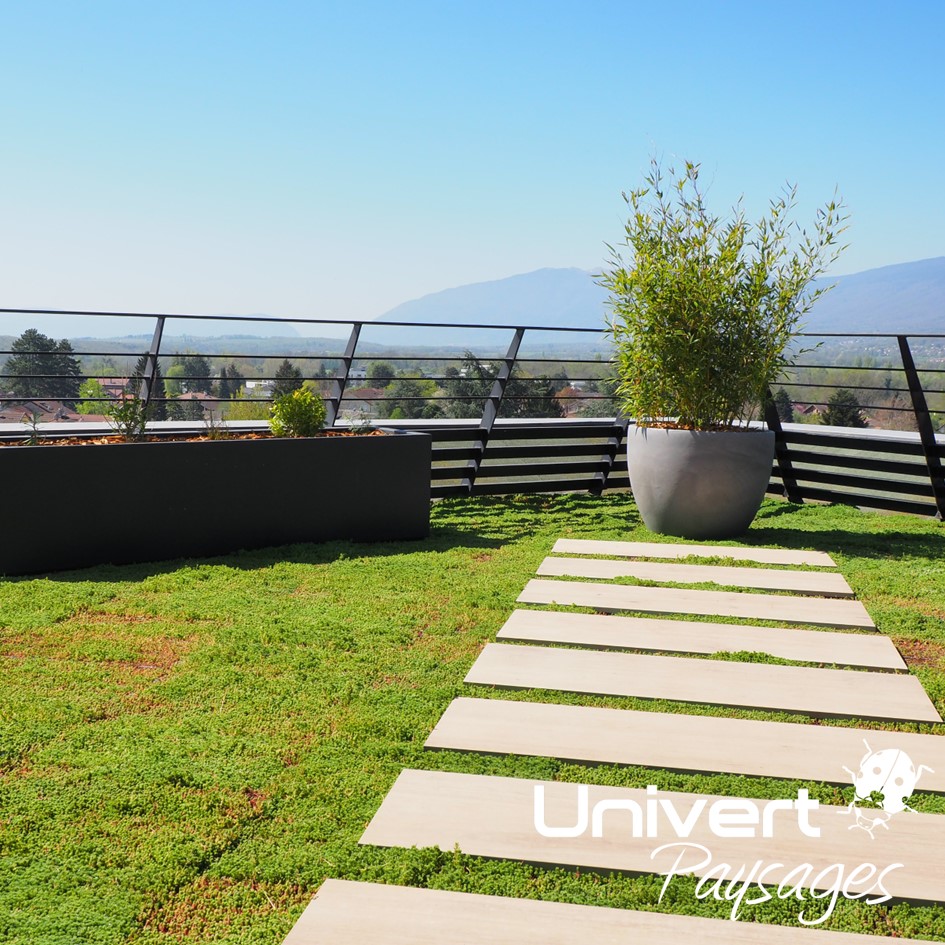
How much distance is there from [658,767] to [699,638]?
1.25 m

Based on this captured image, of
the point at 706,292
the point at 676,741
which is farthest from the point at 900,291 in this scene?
the point at 676,741

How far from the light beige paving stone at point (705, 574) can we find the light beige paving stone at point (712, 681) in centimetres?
125

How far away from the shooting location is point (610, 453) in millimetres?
7957

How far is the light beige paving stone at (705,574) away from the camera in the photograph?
429cm

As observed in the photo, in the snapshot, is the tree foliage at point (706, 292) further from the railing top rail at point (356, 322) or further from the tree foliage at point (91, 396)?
the tree foliage at point (91, 396)

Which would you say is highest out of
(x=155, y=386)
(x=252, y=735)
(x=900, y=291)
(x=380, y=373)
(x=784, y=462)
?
(x=900, y=291)

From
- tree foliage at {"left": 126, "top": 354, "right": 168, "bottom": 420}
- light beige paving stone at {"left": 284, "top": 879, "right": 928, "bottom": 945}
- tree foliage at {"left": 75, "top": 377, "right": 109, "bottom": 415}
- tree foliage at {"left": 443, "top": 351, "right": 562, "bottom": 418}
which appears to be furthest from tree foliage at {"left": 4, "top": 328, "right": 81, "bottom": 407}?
light beige paving stone at {"left": 284, "top": 879, "right": 928, "bottom": 945}

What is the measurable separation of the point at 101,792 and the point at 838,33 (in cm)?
1431

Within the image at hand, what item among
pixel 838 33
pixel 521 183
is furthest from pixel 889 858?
pixel 521 183

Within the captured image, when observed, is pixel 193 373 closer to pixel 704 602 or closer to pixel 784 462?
pixel 704 602

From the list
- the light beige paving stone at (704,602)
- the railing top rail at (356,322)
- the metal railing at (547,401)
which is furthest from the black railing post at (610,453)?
the light beige paving stone at (704,602)

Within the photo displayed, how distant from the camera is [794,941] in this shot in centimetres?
153

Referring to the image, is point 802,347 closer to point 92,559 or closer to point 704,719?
point 704,719

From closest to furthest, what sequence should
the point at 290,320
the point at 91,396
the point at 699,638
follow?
the point at 699,638 < the point at 91,396 < the point at 290,320
